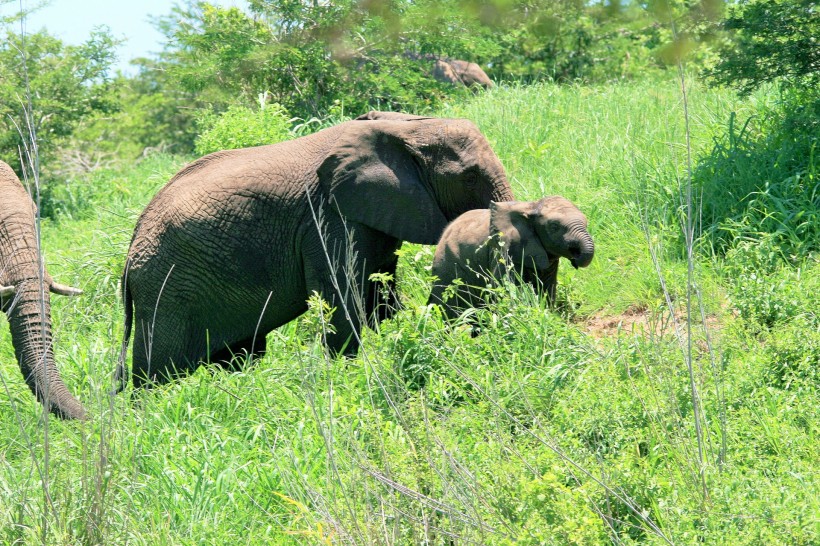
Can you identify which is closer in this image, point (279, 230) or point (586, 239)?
point (586, 239)

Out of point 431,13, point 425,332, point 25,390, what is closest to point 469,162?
point 425,332

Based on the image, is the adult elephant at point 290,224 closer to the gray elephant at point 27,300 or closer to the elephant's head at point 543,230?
the elephant's head at point 543,230

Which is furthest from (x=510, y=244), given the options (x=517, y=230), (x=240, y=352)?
(x=240, y=352)

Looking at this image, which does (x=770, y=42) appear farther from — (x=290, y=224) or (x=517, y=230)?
(x=290, y=224)

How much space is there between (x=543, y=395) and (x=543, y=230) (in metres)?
0.95

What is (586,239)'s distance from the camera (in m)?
5.74

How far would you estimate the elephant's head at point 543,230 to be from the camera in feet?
18.9

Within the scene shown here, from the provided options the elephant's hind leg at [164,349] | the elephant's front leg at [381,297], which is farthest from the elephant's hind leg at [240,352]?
the elephant's front leg at [381,297]

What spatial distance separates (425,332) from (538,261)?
70 cm

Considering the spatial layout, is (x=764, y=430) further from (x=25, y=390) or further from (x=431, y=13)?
(x=25, y=390)

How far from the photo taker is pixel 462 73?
15414 millimetres

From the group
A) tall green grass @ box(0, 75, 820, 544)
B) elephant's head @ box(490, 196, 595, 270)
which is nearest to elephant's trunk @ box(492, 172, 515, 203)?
elephant's head @ box(490, 196, 595, 270)

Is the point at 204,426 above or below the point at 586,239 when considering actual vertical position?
below

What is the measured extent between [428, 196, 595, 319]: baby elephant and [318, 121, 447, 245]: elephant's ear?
0.16 metres
